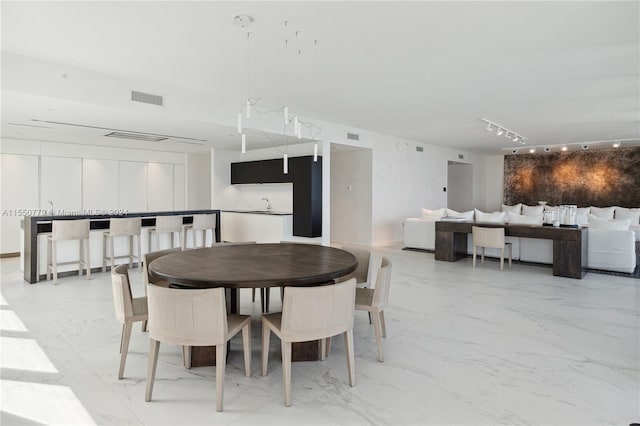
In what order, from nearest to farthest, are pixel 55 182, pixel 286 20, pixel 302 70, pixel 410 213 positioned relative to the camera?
pixel 286 20 → pixel 302 70 → pixel 55 182 → pixel 410 213

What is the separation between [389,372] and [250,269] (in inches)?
48.8

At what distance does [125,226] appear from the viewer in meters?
6.12

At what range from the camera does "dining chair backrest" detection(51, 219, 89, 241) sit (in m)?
5.44

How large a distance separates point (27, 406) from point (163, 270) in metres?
1.08

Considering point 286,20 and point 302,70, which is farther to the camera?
point 302,70

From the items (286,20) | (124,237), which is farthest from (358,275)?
(124,237)

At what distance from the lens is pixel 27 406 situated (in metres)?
2.31

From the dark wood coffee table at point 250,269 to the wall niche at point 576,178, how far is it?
1201 centimetres

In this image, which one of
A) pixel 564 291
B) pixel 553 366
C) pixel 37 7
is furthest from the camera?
pixel 564 291

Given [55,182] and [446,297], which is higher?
[55,182]

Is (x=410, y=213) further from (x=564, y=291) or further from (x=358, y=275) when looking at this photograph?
(x=358, y=275)

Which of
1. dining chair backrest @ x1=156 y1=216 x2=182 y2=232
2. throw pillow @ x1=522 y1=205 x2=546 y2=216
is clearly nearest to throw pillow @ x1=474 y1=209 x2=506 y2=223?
throw pillow @ x1=522 y1=205 x2=546 y2=216

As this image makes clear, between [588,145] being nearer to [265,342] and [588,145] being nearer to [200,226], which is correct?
[200,226]

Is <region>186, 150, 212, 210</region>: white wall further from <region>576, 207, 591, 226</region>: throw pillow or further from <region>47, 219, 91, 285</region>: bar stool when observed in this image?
<region>576, 207, 591, 226</region>: throw pillow
